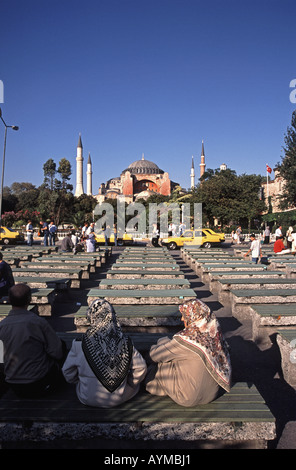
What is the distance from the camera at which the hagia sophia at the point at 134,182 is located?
79938mm

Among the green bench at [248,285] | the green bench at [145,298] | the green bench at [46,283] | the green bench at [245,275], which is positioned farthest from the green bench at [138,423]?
the green bench at [245,275]

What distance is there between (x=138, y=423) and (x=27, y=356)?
3.79 feet

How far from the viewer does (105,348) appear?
292cm

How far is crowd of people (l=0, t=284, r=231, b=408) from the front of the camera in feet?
9.62

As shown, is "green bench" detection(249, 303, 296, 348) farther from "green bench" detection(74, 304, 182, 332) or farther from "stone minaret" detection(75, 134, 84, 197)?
"stone minaret" detection(75, 134, 84, 197)

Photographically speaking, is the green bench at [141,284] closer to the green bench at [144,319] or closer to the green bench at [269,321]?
the green bench at [144,319]

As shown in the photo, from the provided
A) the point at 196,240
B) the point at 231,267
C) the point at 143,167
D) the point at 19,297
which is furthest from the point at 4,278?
the point at 143,167

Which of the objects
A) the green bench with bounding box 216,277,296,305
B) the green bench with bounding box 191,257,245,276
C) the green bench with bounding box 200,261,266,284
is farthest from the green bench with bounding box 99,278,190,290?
the green bench with bounding box 191,257,245,276

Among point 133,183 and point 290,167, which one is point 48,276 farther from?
point 133,183

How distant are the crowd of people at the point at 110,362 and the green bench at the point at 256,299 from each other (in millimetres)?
3817

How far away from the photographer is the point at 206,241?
23.4 meters
